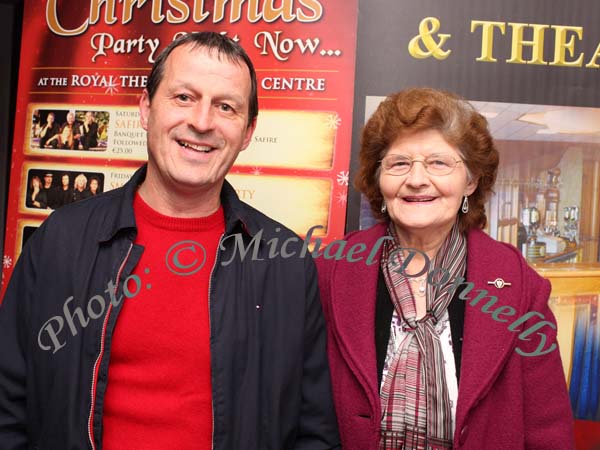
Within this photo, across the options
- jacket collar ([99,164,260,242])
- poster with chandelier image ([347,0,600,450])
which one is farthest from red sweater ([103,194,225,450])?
poster with chandelier image ([347,0,600,450])

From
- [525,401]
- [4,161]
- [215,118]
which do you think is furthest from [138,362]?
[4,161]

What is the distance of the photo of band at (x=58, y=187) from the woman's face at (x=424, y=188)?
4.45ft

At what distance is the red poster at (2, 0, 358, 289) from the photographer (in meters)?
2.30

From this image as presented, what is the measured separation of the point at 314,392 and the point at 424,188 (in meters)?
0.66

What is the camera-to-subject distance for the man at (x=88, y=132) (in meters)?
2.47

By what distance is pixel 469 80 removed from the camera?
2.29m

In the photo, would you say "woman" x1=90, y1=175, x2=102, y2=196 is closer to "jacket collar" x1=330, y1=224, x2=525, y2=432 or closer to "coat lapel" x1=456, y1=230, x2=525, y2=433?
"jacket collar" x1=330, y1=224, x2=525, y2=432

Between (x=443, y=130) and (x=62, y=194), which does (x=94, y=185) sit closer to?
(x=62, y=194)

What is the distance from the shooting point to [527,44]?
7.41ft

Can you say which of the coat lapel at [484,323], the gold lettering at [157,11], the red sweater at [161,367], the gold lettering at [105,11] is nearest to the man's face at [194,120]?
the red sweater at [161,367]

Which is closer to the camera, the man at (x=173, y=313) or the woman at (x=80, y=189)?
the man at (x=173, y=313)

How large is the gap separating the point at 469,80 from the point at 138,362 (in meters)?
1.65

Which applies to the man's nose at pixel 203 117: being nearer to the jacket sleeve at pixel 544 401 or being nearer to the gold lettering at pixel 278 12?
the gold lettering at pixel 278 12

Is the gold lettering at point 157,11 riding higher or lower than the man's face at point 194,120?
higher
